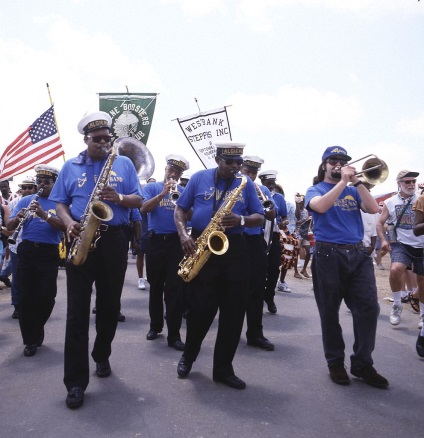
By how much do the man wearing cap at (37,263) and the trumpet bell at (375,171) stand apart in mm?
3569

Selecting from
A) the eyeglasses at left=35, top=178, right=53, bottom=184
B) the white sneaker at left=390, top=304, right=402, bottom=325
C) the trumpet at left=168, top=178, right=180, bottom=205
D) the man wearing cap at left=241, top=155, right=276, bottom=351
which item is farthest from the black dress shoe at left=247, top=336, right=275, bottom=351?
the eyeglasses at left=35, top=178, right=53, bottom=184

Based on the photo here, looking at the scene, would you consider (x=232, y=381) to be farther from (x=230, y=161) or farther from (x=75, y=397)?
(x=230, y=161)

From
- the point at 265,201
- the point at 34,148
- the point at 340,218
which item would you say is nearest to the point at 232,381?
the point at 340,218

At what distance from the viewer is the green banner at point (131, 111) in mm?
12814

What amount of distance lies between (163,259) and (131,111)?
25.3 ft

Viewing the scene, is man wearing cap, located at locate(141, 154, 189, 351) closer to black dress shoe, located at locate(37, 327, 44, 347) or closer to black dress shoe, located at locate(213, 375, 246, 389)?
black dress shoe, located at locate(37, 327, 44, 347)

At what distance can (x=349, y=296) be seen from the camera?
4859 millimetres

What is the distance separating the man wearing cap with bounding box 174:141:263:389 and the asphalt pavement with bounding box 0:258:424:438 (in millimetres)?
327

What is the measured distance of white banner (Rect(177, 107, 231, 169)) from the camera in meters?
11.3

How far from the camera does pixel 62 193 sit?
4402 mm

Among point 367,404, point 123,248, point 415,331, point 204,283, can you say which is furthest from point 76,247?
point 415,331

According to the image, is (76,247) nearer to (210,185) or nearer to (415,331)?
(210,185)

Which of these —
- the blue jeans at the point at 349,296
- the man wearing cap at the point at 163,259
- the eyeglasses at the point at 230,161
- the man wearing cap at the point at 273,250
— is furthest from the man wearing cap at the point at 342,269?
the man wearing cap at the point at 273,250

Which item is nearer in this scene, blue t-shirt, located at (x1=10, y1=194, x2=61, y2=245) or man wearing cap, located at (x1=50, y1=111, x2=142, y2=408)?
man wearing cap, located at (x1=50, y1=111, x2=142, y2=408)
